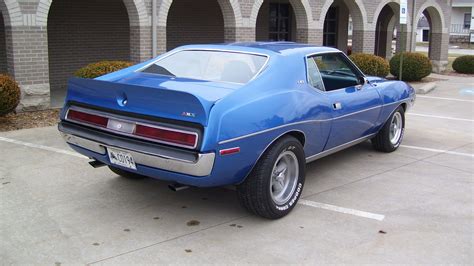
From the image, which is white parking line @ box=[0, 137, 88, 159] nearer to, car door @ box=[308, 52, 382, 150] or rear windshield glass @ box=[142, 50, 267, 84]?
rear windshield glass @ box=[142, 50, 267, 84]

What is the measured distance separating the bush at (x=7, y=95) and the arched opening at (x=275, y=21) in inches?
436

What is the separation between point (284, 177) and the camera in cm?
480

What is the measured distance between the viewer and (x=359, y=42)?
688 inches

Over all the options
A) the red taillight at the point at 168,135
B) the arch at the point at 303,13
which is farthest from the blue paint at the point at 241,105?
the arch at the point at 303,13

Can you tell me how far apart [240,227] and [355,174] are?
7.14 ft

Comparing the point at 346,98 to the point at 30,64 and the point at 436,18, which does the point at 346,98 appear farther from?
the point at 436,18

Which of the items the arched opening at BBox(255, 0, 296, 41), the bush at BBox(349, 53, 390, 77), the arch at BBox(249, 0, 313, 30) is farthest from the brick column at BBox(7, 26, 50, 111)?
the arched opening at BBox(255, 0, 296, 41)

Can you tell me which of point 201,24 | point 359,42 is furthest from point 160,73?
point 359,42

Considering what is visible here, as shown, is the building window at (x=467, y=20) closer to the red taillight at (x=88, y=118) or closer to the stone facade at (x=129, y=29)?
the stone facade at (x=129, y=29)

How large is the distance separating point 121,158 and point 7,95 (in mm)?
4768

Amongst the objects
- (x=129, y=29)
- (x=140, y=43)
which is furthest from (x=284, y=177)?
(x=129, y=29)

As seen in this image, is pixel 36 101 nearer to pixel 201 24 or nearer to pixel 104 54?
pixel 104 54

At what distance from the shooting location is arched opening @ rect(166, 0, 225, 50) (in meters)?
15.9

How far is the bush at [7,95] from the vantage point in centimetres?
823
